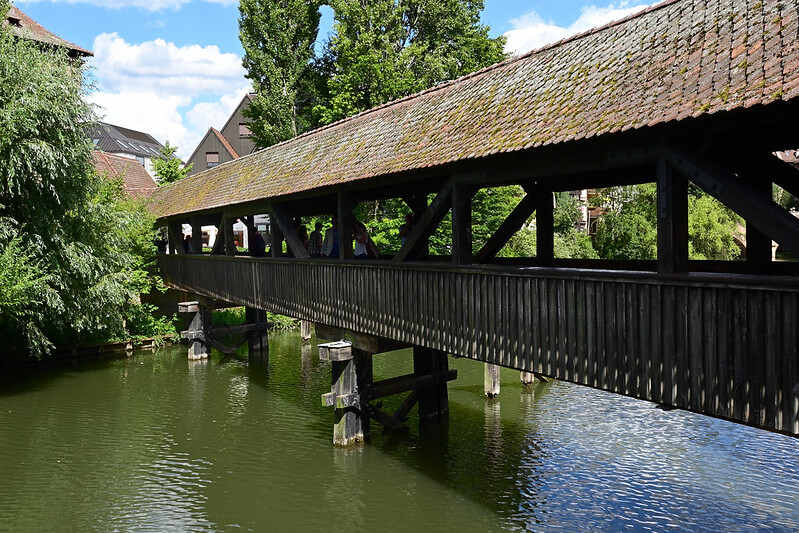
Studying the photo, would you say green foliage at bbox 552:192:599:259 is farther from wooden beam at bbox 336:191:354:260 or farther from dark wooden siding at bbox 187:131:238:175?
dark wooden siding at bbox 187:131:238:175

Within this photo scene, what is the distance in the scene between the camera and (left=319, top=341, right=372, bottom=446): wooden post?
31.2ft

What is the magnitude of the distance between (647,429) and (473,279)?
196 inches

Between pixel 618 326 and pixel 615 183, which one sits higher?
pixel 615 183

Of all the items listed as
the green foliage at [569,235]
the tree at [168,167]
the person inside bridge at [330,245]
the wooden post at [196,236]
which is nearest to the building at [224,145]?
the tree at [168,167]

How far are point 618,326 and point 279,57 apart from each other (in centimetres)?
2300

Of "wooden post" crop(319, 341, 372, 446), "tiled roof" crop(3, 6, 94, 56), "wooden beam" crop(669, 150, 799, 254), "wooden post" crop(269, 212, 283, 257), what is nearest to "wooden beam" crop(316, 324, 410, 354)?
"wooden post" crop(319, 341, 372, 446)

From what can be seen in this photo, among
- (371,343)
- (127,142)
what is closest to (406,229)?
(371,343)

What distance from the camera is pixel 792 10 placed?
4.95 m

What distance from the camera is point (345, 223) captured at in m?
9.52

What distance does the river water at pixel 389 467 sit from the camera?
7.43m

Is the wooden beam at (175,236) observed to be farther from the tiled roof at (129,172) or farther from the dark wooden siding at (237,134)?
the dark wooden siding at (237,134)

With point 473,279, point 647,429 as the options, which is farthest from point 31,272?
point 647,429

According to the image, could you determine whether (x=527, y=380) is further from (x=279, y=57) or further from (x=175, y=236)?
(x=279, y=57)

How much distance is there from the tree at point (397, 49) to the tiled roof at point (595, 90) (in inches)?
501
